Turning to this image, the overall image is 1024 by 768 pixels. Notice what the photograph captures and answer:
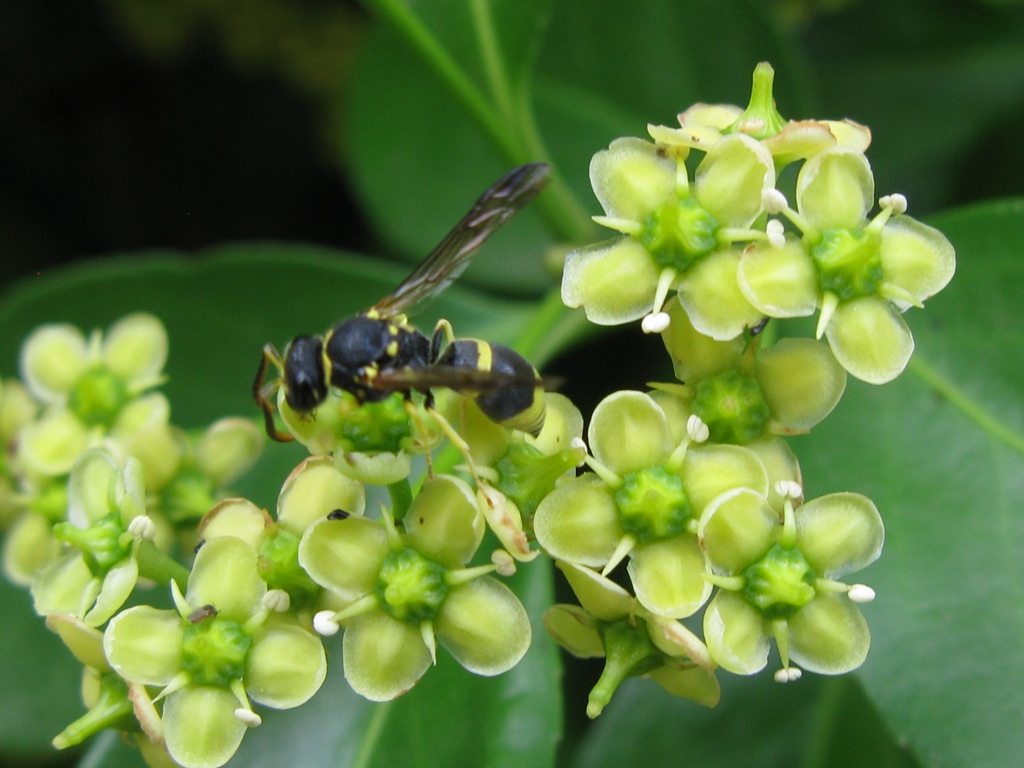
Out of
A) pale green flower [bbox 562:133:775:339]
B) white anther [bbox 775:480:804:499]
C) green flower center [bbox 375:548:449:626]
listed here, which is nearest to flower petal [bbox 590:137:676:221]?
pale green flower [bbox 562:133:775:339]

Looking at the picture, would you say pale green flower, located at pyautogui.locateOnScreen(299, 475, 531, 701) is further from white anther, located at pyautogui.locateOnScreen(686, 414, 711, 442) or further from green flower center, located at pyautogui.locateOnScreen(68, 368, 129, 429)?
green flower center, located at pyautogui.locateOnScreen(68, 368, 129, 429)

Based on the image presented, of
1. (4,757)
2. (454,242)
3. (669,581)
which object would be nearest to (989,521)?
(669,581)

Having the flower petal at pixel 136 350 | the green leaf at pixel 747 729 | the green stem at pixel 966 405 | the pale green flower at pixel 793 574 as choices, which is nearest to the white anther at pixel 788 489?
the pale green flower at pixel 793 574

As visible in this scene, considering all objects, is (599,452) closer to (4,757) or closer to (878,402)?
(878,402)

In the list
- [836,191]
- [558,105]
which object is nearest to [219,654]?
[836,191]

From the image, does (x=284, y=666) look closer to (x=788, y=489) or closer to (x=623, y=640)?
(x=623, y=640)

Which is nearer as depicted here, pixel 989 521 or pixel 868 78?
pixel 989 521
